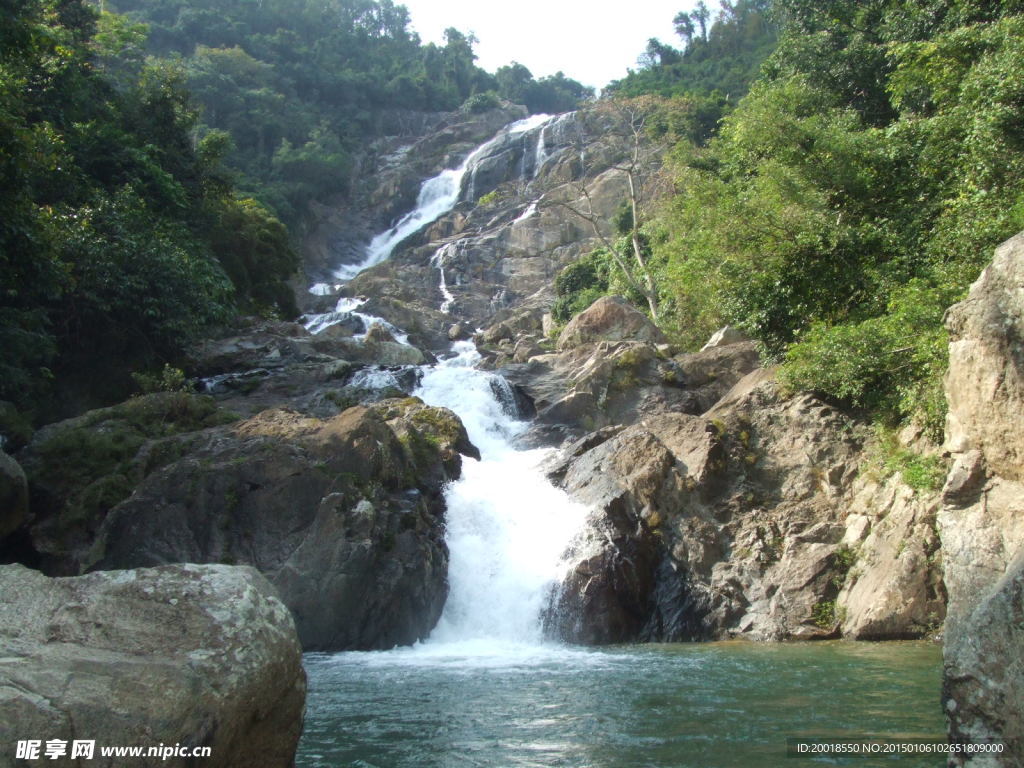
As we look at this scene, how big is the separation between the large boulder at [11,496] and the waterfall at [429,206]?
40038mm

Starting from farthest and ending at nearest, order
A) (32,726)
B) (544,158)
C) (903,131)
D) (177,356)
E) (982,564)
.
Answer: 1. (544,158)
2. (177,356)
3. (903,131)
4. (982,564)
5. (32,726)

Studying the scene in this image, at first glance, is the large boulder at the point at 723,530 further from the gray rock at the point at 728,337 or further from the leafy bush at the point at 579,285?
the leafy bush at the point at 579,285

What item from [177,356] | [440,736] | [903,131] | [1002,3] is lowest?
[440,736]

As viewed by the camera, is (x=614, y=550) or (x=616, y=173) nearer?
(x=614, y=550)

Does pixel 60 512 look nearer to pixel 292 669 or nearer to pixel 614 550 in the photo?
pixel 614 550

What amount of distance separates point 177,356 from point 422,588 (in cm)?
1247

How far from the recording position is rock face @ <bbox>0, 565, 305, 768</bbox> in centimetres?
441

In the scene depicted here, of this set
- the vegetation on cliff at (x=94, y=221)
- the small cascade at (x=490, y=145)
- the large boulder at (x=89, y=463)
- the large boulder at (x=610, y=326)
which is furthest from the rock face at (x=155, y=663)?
the small cascade at (x=490, y=145)

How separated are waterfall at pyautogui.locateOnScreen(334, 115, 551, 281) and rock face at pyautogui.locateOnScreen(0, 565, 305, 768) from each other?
4895 cm

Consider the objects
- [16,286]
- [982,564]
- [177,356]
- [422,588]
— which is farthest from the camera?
[177,356]

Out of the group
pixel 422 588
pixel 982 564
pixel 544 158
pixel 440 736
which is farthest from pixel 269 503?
pixel 544 158

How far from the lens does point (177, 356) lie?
22.8 meters

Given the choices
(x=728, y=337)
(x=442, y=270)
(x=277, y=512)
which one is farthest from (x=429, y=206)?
(x=277, y=512)

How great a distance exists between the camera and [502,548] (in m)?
15.6
